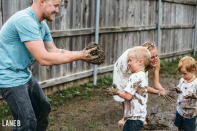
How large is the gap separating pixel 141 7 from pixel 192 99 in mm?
5496

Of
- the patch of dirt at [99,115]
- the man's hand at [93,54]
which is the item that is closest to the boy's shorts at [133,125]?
the man's hand at [93,54]

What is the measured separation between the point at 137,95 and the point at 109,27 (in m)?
4.51

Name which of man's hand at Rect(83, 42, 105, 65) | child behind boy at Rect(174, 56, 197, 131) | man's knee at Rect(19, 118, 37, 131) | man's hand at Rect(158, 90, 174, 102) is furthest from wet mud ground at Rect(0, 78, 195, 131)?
man's hand at Rect(83, 42, 105, 65)

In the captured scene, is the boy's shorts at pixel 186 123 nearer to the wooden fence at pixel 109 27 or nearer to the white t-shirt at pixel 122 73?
the white t-shirt at pixel 122 73

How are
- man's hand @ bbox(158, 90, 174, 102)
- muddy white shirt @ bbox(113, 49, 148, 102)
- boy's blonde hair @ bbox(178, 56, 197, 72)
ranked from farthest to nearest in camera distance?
1. muddy white shirt @ bbox(113, 49, 148, 102)
2. boy's blonde hair @ bbox(178, 56, 197, 72)
3. man's hand @ bbox(158, 90, 174, 102)

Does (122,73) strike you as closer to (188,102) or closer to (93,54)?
(188,102)

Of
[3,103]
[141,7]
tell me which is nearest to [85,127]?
[3,103]

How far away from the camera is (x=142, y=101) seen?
11.5 ft

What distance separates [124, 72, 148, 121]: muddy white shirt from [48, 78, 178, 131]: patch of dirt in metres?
1.54

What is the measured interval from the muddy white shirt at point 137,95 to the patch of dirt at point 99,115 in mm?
1544

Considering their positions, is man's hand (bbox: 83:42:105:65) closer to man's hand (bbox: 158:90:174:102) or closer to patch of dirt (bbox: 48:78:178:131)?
man's hand (bbox: 158:90:174:102)

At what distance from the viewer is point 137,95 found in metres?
3.48

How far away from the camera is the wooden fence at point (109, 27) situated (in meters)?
6.34

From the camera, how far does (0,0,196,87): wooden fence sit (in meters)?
6.34
